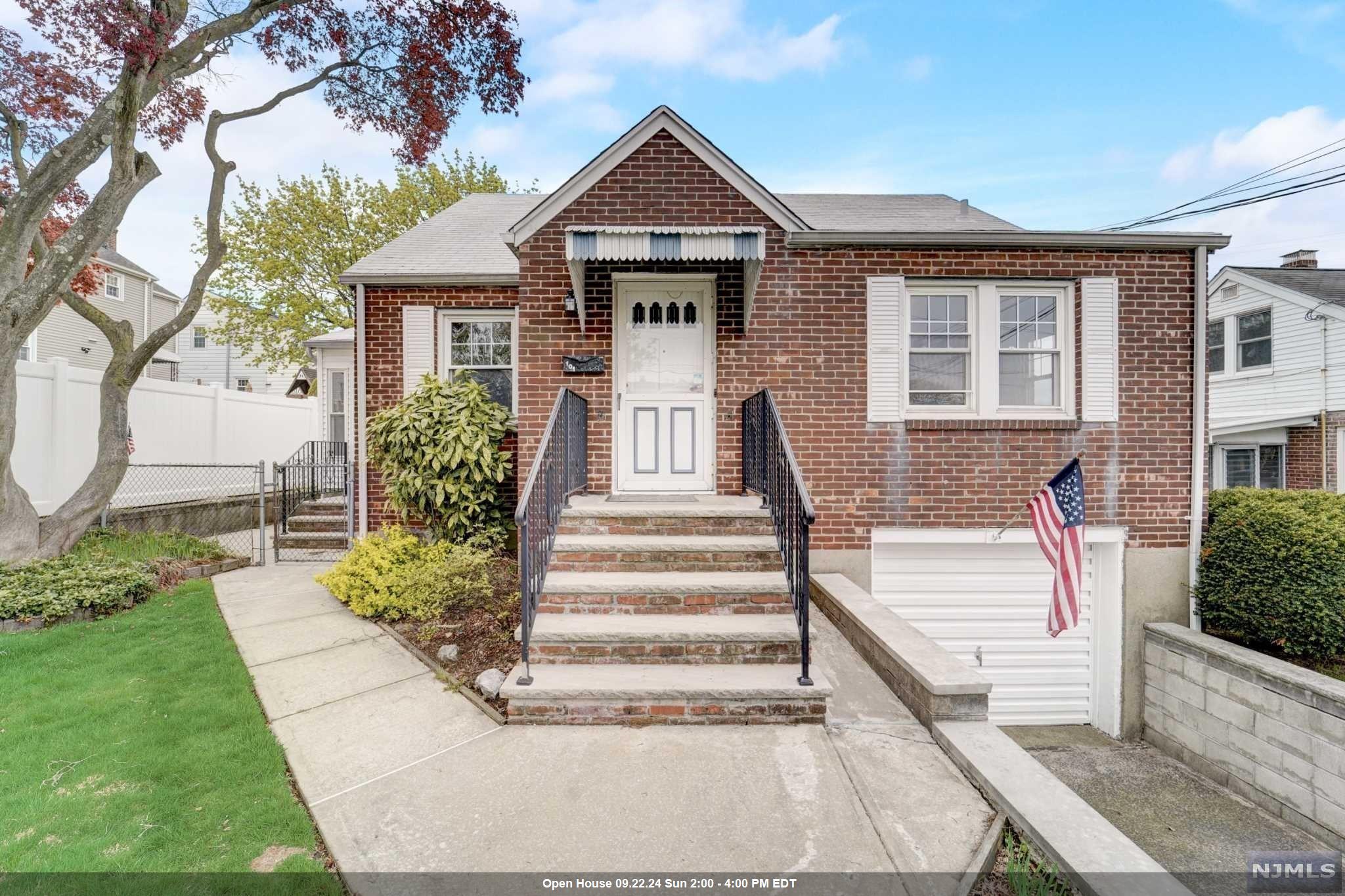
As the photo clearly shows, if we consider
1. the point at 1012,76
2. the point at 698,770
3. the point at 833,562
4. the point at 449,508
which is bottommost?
the point at 698,770

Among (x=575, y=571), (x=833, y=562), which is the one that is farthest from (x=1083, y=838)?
(x=833, y=562)

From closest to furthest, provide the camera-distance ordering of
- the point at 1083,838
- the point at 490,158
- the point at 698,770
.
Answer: the point at 1083,838
the point at 698,770
the point at 490,158

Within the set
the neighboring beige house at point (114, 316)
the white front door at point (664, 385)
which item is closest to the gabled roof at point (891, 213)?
the white front door at point (664, 385)

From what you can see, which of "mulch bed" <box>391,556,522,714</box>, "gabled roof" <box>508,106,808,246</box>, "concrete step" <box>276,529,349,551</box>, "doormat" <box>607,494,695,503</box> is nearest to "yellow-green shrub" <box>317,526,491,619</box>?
"mulch bed" <box>391,556,522,714</box>

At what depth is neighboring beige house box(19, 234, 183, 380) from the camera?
591 inches

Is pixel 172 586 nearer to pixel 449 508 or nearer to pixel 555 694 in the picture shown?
pixel 449 508

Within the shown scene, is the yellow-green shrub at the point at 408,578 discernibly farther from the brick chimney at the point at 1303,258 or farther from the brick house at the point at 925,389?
the brick chimney at the point at 1303,258

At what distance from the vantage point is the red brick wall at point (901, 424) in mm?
5844

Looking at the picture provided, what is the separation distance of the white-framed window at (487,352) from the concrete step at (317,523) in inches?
122

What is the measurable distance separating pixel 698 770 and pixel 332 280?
18.7 metres

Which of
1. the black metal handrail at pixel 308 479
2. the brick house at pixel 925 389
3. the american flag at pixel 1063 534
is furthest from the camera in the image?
the black metal handrail at pixel 308 479

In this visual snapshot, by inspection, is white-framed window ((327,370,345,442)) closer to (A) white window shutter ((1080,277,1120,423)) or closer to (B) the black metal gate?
(B) the black metal gate

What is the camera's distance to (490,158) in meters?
18.5

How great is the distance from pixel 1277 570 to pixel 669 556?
231 inches
